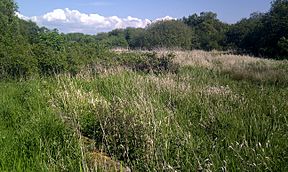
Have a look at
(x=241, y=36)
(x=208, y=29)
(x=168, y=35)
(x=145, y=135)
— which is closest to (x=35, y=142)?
(x=145, y=135)

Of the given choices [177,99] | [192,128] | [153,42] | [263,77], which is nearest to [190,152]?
[192,128]

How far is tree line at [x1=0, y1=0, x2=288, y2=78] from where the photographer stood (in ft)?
46.2

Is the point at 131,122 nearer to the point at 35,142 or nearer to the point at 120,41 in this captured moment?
the point at 35,142

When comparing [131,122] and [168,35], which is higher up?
[168,35]

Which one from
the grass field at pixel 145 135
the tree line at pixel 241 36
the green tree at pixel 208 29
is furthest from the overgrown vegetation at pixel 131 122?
the green tree at pixel 208 29

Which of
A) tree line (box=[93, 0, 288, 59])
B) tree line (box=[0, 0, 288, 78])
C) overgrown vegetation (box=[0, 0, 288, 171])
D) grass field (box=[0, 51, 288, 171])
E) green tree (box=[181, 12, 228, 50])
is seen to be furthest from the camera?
green tree (box=[181, 12, 228, 50])

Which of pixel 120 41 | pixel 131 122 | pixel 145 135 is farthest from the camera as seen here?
pixel 120 41

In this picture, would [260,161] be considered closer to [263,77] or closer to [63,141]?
[63,141]

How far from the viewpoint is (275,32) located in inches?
1726

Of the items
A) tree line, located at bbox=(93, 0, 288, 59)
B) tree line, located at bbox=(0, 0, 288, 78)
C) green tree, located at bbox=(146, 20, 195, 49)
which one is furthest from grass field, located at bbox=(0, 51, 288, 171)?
green tree, located at bbox=(146, 20, 195, 49)

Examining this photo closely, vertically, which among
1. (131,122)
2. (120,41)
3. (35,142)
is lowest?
(35,142)

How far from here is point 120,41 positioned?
58.2m

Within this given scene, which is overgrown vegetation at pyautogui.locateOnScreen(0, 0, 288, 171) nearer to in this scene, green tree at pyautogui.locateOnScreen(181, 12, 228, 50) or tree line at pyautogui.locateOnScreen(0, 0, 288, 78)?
tree line at pyautogui.locateOnScreen(0, 0, 288, 78)

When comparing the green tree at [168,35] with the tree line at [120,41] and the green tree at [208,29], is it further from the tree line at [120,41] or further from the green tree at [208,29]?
the green tree at [208,29]
